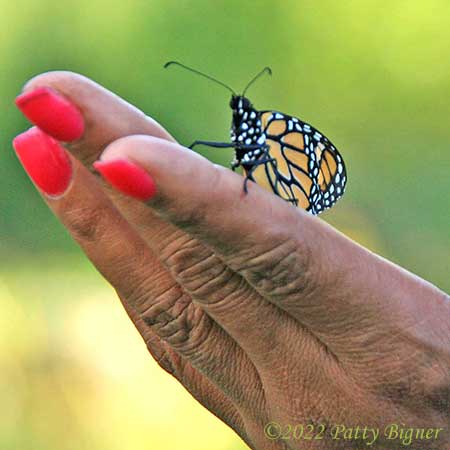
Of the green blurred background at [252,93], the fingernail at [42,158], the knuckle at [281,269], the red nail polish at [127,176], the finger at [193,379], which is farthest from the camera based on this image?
the green blurred background at [252,93]

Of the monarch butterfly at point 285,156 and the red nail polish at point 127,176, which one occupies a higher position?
the monarch butterfly at point 285,156

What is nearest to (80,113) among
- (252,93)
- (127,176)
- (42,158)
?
(127,176)

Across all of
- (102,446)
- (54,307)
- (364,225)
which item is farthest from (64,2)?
(102,446)

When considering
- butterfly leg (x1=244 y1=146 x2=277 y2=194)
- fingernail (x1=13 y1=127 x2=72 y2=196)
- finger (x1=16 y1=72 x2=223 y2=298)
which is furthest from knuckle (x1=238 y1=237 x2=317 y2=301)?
fingernail (x1=13 y1=127 x2=72 y2=196)

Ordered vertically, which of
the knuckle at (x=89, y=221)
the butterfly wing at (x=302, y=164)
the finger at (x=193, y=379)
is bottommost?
the finger at (x=193, y=379)

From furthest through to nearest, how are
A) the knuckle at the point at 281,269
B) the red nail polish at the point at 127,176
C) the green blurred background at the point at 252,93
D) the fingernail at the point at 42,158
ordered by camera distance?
the green blurred background at the point at 252,93 < the fingernail at the point at 42,158 < the knuckle at the point at 281,269 < the red nail polish at the point at 127,176

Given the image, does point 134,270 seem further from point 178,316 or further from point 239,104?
point 239,104

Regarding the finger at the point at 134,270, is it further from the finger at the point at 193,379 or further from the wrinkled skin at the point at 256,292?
the finger at the point at 193,379

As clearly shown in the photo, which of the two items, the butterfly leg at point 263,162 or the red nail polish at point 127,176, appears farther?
the butterfly leg at point 263,162

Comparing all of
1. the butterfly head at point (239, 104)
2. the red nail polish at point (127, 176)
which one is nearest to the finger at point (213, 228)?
the red nail polish at point (127, 176)
